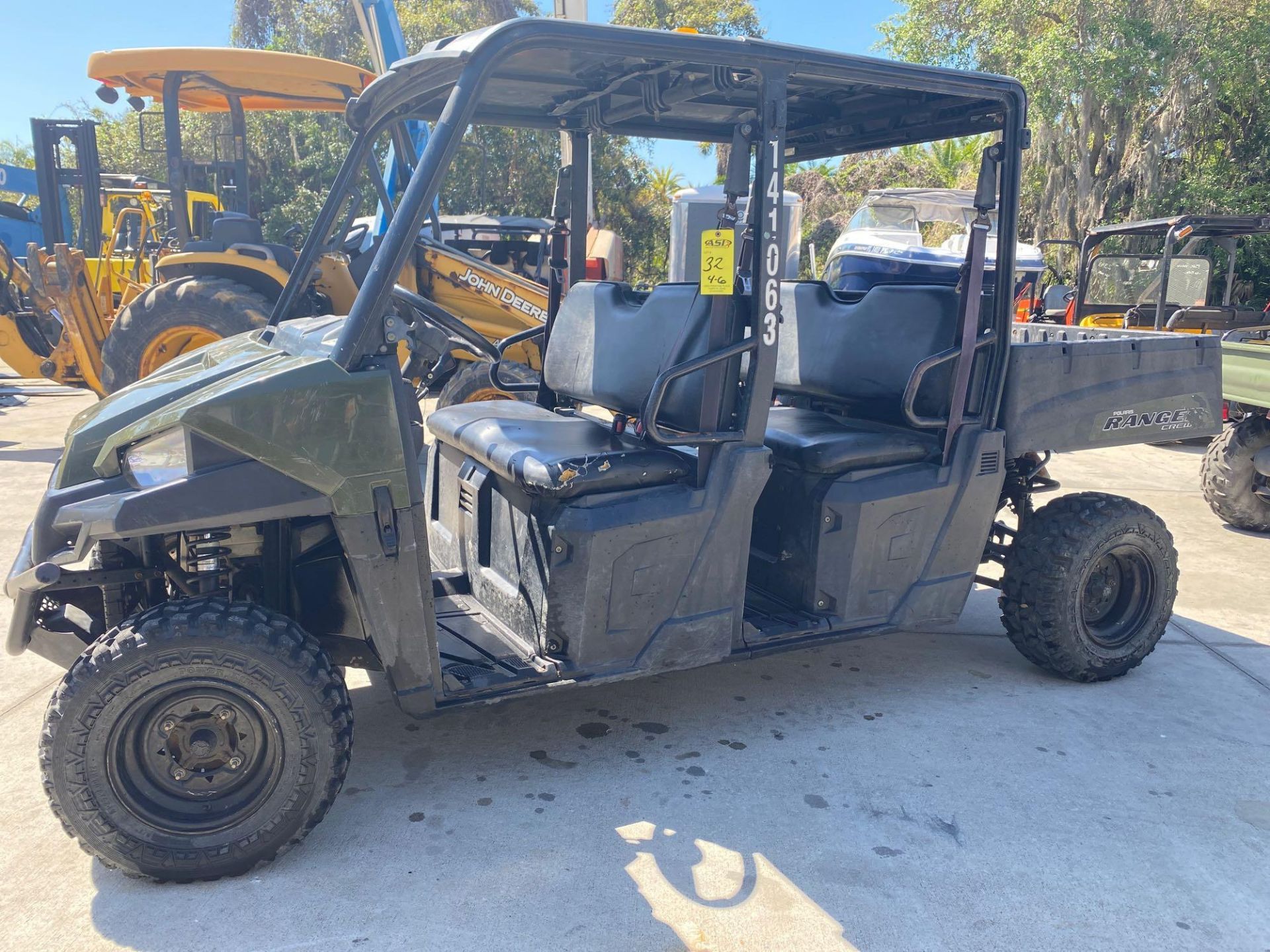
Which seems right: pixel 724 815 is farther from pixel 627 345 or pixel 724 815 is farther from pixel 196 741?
pixel 627 345

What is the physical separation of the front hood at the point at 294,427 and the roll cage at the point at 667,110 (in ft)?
0.34

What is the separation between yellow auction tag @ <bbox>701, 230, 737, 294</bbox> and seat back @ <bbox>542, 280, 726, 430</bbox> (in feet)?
0.69

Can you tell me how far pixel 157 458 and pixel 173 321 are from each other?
534 centimetres

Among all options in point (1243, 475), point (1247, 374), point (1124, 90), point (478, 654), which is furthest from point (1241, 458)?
point (1124, 90)

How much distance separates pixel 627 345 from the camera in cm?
→ 370

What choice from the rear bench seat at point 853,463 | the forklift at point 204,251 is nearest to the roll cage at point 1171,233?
the rear bench seat at point 853,463

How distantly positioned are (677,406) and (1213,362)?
2.42 m

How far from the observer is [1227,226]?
9.32m

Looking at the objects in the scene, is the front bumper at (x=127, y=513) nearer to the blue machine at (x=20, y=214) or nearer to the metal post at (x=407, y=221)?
the metal post at (x=407, y=221)

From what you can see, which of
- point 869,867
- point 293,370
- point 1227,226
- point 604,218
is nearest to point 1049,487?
point 869,867

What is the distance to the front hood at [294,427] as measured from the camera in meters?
2.54

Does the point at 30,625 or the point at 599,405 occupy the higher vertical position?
the point at 599,405

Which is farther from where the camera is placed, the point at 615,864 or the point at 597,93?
the point at 597,93

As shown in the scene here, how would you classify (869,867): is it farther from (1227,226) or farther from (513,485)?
(1227,226)
